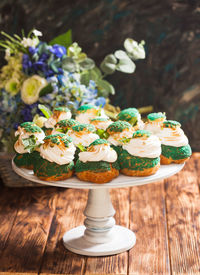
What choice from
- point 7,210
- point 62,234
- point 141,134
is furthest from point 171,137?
point 7,210

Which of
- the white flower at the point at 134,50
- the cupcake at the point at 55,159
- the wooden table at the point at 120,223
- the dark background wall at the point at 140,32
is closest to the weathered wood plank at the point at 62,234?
the wooden table at the point at 120,223

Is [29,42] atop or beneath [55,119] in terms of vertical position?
atop

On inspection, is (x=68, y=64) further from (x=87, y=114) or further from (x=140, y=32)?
(x=140, y=32)

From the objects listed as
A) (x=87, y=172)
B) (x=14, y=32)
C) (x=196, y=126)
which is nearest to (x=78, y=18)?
(x=14, y=32)

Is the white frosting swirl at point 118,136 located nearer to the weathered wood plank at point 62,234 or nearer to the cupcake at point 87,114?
the cupcake at point 87,114

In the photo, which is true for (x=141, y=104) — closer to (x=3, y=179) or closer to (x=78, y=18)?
(x=78, y=18)

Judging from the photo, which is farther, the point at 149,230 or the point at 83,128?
the point at 149,230

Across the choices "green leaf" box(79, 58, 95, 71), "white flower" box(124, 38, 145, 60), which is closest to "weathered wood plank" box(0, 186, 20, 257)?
"green leaf" box(79, 58, 95, 71)

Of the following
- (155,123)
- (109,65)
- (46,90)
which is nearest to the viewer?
(155,123)
